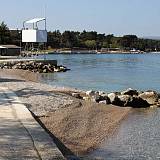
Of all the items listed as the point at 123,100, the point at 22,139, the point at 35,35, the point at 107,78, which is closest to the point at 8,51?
the point at 35,35

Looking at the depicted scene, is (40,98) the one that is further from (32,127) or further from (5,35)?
(5,35)

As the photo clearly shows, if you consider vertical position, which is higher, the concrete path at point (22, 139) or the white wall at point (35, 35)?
the white wall at point (35, 35)

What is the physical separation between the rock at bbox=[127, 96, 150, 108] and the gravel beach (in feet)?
5.18

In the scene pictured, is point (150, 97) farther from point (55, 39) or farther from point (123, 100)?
point (55, 39)

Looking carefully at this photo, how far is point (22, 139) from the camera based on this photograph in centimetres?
1031

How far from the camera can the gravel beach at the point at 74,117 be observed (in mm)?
13023

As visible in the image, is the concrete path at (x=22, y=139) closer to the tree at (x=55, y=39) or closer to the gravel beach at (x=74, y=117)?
the gravel beach at (x=74, y=117)

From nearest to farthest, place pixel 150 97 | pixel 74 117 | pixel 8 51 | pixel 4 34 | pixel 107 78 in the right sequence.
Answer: pixel 74 117
pixel 150 97
pixel 107 78
pixel 8 51
pixel 4 34

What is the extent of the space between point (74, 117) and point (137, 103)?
27.2 ft

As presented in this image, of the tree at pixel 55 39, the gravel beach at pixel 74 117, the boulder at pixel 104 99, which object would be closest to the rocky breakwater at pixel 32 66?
the boulder at pixel 104 99

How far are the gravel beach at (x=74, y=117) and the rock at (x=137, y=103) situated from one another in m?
1.58

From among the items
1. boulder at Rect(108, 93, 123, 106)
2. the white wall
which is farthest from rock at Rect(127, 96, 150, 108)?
the white wall

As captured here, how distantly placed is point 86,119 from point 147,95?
35.0 feet

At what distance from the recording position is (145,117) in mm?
20219
